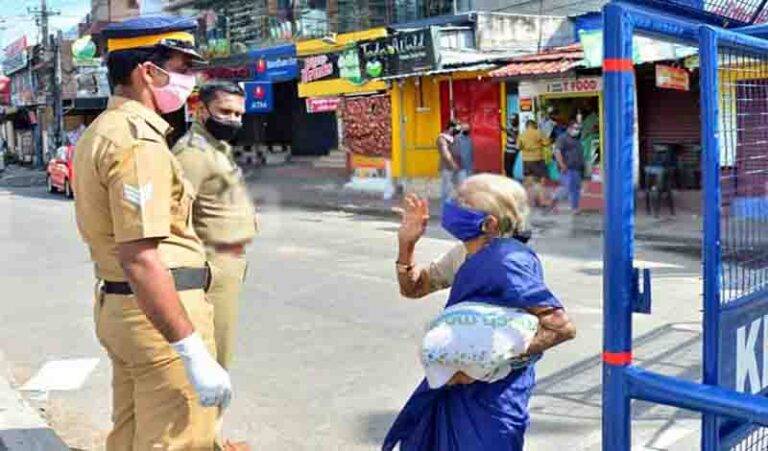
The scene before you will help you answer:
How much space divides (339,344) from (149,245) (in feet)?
14.4

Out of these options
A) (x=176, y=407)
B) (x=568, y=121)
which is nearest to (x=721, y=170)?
(x=176, y=407)

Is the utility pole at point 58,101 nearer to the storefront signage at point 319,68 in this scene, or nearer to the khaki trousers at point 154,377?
the storefront signage at point 319,68

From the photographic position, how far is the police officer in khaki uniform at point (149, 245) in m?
2.77

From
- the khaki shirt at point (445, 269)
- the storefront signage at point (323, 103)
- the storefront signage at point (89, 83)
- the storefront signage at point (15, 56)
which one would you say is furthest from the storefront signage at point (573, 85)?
the storefront signage at point (15, 56)

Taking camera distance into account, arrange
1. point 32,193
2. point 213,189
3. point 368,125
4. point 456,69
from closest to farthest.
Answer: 1. point 213,189
2. point 456,69
3. point 368,125
4. point 32,193

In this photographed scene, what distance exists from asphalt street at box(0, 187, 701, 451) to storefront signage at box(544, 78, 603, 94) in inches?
181

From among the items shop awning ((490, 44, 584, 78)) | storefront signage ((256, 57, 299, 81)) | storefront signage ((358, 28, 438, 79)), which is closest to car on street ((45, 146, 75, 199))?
storefront signage ((256, 57, 299, 81))

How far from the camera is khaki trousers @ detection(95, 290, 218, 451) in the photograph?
10.0ft

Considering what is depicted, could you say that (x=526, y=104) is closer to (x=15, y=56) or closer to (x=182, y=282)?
(x=182, y=282)

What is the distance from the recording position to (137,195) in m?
2.77

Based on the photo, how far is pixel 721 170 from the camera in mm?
2342

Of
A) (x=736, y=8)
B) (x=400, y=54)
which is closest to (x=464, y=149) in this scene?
(x=400, y=54)

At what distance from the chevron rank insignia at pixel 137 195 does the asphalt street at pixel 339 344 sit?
2.53 meters

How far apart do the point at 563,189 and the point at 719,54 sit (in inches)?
565
